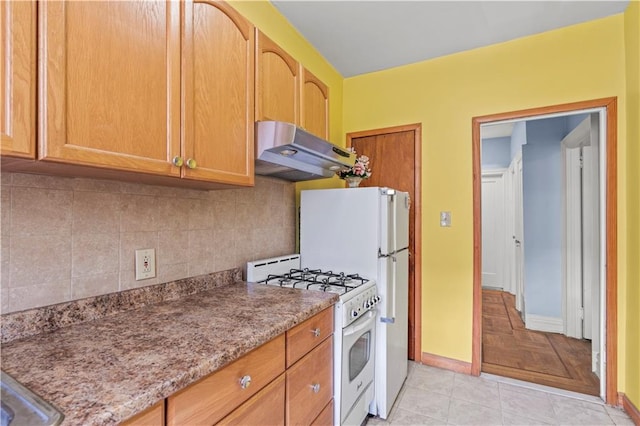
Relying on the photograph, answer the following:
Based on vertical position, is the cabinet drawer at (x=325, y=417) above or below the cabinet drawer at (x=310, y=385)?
below

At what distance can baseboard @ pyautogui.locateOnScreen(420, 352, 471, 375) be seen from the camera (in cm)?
242

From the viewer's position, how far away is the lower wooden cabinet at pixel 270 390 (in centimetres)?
78

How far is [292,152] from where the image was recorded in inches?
59.6

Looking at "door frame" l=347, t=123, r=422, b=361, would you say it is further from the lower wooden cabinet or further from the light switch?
the lower wooden cabinet

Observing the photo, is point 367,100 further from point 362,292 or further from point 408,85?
point 362,292

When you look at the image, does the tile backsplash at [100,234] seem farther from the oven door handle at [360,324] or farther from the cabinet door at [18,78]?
the oven door handle at [360,324]

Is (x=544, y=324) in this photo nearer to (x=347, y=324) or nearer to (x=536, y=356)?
(x=536, y=356)

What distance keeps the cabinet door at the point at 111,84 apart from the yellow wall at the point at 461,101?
208 centimetres

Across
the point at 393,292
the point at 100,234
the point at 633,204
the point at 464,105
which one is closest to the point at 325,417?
the point at 393,292

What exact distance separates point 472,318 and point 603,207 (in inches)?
45.8

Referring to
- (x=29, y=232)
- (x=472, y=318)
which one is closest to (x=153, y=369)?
(x=29, y=232)

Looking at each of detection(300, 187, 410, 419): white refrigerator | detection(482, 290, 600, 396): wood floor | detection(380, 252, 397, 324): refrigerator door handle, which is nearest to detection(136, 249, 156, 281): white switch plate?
detection(300, 187, 410, 419): white refrigerator

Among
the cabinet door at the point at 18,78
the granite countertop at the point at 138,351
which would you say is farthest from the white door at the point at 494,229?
the cabinet door at the point at 18,78

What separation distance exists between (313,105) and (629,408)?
2.68 meters
